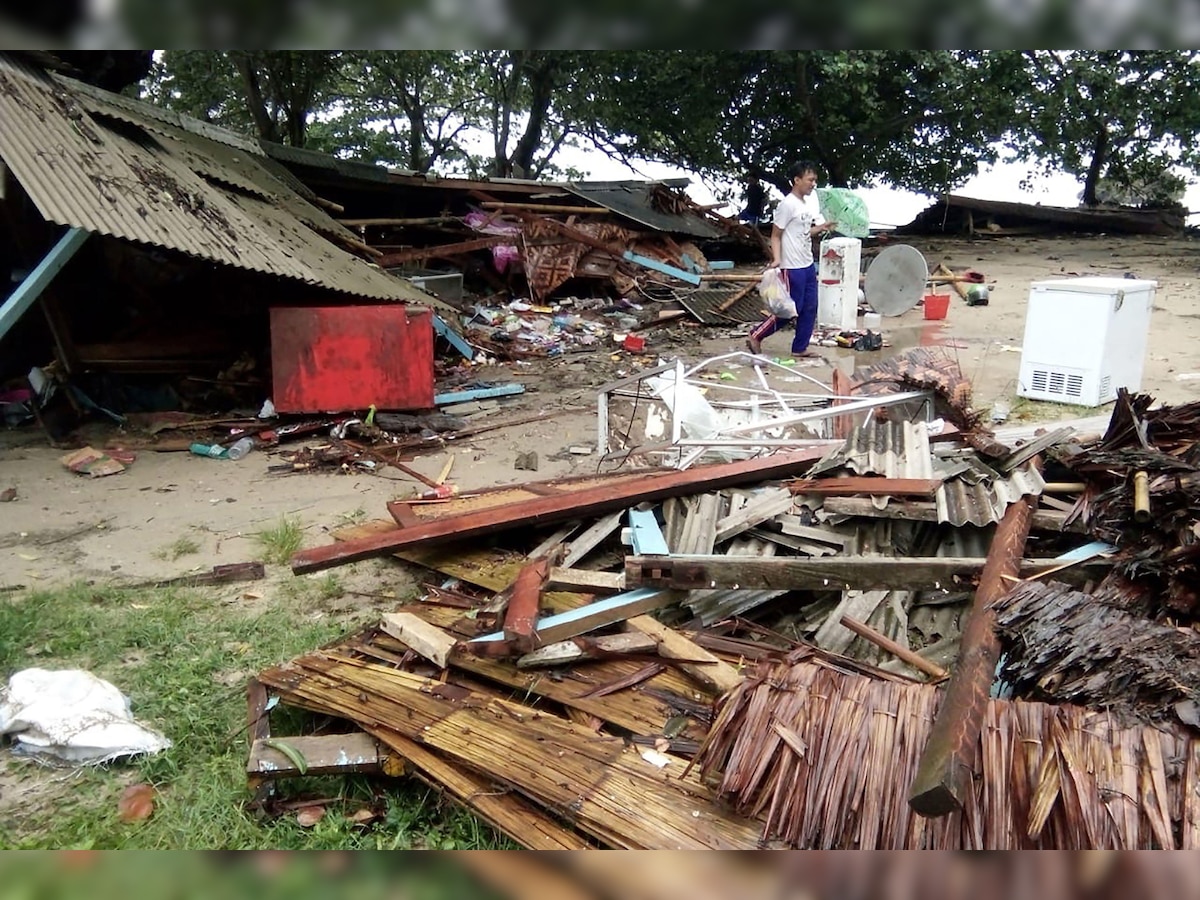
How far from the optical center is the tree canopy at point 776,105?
661 inches

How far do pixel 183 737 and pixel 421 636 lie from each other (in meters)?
0.96

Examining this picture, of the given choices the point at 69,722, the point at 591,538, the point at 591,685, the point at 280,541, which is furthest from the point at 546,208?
the point at 69,722

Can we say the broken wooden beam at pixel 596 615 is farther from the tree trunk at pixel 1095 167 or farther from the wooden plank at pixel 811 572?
the tree trunk at pixel 1095 167

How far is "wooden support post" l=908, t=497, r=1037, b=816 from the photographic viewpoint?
1.80m

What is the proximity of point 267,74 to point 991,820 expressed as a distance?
17.8 m

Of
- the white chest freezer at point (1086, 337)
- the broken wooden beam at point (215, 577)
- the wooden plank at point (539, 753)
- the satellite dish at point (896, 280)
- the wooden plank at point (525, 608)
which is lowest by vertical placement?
the broken wooden beam at point (215, 577)

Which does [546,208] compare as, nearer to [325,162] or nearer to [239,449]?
[325,162]

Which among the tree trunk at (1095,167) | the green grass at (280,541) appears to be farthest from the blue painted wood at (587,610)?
the tree trunk at (1095,167)

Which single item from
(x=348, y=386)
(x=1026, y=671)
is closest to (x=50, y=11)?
(x=1026, y=671)

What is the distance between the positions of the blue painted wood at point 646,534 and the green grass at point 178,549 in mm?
2634

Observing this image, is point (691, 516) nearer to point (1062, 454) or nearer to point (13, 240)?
point (1062, 454)

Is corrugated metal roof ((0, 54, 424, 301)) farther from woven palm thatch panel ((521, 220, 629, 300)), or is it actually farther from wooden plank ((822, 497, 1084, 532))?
wooden plank ((822, 497, 1084, 532))

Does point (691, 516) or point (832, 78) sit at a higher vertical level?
point (832, 78)

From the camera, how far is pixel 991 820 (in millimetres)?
2158
